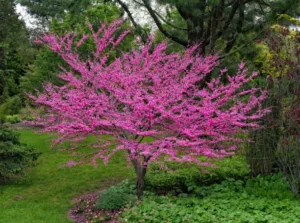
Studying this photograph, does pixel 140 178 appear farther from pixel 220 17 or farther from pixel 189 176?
pixel 220 17

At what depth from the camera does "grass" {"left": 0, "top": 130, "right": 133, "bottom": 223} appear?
5.95 m

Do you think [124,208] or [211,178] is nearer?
[124,208]

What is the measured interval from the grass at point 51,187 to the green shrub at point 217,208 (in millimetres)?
1375

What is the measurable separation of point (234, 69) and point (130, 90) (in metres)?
9.35

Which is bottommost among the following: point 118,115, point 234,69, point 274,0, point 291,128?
point 291,128

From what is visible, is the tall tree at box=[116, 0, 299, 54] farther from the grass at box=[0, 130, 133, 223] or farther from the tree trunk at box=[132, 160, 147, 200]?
the tree trunk at box=[132, 160, 147, 200]

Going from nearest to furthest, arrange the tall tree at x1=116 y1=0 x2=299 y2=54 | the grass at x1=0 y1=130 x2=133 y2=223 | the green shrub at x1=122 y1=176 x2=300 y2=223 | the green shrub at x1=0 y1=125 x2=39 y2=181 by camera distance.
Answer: the green shrub at x1=122 y1=176 x2=300 y2=223, the grass at x1=0 y1=130 x2=133 y2=223, the green shrub at x1=0 y1=125 x2=39 y2=181, the tall tree at x1=116 y1=0 x2=299 y2=54

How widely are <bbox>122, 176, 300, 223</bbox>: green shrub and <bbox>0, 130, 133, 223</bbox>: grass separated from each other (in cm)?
138

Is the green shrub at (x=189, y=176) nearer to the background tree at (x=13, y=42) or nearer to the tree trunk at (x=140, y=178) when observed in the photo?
the tree trunk at (x=140, y=178)

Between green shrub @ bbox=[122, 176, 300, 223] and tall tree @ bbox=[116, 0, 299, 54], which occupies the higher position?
tall tree @ bbox=[116, 0, 299, 54]

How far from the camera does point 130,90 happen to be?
219 inches

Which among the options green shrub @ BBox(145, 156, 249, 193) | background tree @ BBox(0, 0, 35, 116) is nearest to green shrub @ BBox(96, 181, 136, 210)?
green shrub @ BBox(145, 156, 249, 193)

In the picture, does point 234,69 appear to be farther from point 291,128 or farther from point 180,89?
point 180,89

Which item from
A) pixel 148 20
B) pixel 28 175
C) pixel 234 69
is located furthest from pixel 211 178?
pixel 234 69
